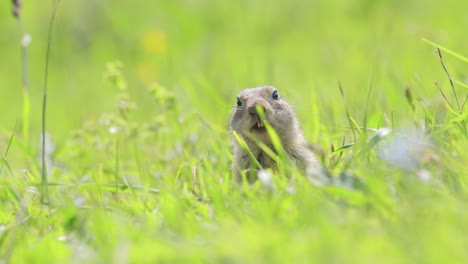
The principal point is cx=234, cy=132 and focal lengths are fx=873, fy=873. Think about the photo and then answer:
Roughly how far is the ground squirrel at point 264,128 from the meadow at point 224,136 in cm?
14

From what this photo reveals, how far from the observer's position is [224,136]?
620 cm

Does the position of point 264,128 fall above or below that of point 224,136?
above

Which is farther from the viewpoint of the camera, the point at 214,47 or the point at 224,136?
the point at 214,47

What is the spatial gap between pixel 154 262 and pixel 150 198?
132cm

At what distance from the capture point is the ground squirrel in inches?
206

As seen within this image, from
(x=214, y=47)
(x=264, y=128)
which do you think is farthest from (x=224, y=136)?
(x=214, y=47)

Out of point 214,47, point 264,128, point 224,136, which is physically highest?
point 264,128

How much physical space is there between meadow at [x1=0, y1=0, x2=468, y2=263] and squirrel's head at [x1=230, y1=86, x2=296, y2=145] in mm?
219

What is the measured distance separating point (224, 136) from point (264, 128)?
0.89m

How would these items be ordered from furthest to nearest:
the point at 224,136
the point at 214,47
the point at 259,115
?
the point at 214,47 < the point at 224,136 < the point at 259,115

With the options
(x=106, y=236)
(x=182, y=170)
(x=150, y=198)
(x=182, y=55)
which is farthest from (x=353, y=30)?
(x=106, y=236)

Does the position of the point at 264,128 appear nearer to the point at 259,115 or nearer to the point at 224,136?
the point at 259,115

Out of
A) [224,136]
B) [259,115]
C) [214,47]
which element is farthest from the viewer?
[214,47]

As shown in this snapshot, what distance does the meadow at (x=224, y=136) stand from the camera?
3.04 metres
